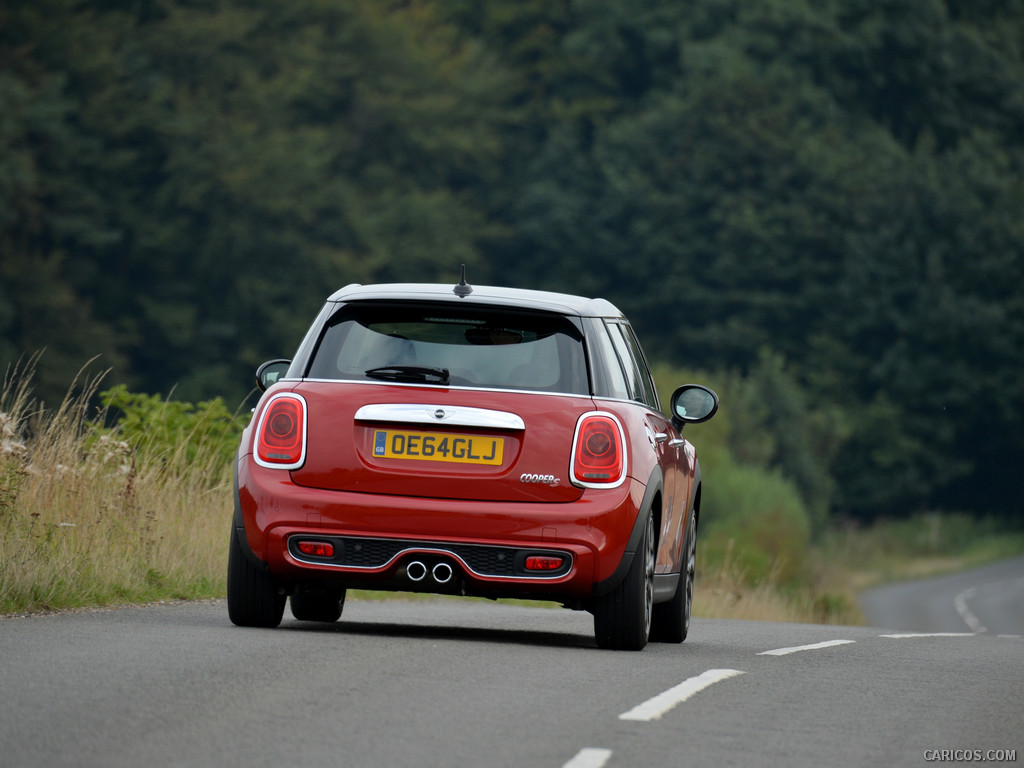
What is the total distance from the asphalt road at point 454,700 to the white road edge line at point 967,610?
29371 mm

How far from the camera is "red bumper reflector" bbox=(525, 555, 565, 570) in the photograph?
9219 millimetres

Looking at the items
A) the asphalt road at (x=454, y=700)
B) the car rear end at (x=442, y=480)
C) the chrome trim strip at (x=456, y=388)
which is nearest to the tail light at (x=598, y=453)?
the car rear end at (x=442, y=480)

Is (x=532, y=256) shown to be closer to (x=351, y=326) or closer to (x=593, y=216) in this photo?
(x=593, y=216)

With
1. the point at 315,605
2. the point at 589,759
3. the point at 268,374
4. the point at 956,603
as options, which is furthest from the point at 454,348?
the point at 956,603

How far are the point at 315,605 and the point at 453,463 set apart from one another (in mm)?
2168

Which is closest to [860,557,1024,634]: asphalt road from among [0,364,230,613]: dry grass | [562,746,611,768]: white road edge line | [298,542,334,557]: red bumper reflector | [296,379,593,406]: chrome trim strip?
[0,364,230,613]: dry grass

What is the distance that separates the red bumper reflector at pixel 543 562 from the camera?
922cm

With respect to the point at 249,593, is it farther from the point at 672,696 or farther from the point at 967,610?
the point at 967,610

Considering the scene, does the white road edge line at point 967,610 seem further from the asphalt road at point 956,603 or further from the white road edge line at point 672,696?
the white road edge line at point 672,696

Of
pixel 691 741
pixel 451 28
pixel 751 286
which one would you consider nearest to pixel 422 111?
pixel 451 28

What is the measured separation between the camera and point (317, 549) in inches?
368

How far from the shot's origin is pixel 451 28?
74875 mm

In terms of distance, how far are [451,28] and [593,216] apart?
28.4 ft

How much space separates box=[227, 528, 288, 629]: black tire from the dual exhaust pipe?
2.46 ft
